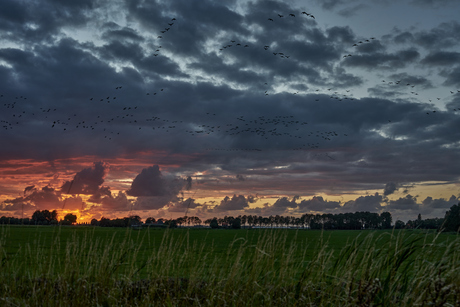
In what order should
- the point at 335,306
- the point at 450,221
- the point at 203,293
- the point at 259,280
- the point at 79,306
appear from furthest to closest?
the point at 450,221 < the point at 203,293 < the point at 259,280 < the point at 79,306 < the point at 335,306

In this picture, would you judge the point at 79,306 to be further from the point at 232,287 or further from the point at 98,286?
the point at 232,287

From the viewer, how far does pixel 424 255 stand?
7.34 meters

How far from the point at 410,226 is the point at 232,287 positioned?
4050 millimetres

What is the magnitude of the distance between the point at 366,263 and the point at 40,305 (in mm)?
7047

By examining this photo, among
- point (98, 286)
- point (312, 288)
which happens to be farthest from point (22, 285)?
point (312, 288)

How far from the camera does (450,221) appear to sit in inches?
3900

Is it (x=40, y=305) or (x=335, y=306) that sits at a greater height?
(x=335, y=306)

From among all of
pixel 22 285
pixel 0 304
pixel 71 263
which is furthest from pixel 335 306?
pixel 22 285

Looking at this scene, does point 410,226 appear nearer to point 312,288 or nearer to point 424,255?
point 424,255

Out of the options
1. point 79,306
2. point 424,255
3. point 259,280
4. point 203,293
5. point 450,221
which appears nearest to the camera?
point 424,255

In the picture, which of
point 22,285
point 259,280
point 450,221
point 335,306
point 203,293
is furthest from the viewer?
point 450,221

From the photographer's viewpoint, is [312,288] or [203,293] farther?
[203,293]

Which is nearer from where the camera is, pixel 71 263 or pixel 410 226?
pixel 410 226

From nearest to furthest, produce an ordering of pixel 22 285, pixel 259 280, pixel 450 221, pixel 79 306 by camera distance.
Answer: pixel 79 306 → pixel 259 280 → pixel 22 285 → pixel 450 221
